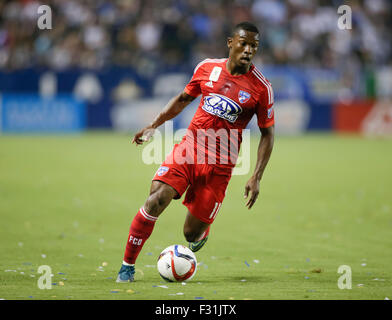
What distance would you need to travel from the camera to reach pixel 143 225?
6574mm

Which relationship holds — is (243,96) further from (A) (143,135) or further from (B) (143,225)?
(B) (143,225)

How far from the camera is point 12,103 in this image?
78.5 feet

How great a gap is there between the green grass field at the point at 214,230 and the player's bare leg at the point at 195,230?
284 mm

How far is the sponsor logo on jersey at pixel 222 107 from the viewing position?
6.89 meters

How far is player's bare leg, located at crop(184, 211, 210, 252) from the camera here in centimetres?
725

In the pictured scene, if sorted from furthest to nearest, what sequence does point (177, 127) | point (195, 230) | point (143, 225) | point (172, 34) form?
point (172, 34) < point (177, 127) < point (195, 230) < point (143, 225)

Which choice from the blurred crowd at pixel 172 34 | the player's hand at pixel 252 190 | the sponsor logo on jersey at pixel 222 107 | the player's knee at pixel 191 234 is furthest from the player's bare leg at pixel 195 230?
the blurred crowd at pixel 172 34

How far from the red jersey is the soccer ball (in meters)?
1.05

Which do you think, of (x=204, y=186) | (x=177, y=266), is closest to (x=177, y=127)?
(x=204, y=186)

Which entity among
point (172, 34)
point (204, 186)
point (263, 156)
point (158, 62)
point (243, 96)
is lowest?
point (204, 186)

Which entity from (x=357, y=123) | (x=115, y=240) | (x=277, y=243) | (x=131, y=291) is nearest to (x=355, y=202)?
(x=277, y=243)

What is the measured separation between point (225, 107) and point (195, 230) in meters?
1.38

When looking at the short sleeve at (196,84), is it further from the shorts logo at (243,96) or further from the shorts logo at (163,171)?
the shorts logo at (163,171)
